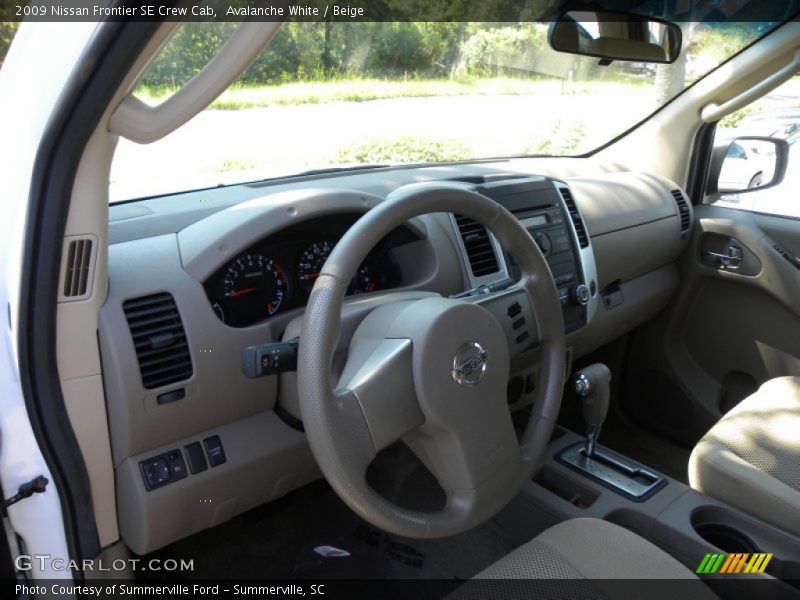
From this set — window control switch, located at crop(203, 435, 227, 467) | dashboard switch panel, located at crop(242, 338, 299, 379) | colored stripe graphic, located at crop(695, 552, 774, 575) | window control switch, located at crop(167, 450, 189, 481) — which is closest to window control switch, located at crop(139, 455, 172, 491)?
window control switch, located at crop(167, 450, 189, 481)

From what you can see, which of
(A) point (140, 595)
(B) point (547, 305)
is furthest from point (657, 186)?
(A) point (140, 595)

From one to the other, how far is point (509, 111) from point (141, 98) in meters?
2.68

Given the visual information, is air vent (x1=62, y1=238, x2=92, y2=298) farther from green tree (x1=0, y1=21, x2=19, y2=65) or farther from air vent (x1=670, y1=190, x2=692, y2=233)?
air vent (x1=670, y1=190, x2=692, y2=233)

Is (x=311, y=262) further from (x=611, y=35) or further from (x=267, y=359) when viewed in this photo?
(x=611, y=35)

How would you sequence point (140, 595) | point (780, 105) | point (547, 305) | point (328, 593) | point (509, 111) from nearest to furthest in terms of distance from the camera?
point (547, 305)
point (140, 595)
point (328, 593)
point (780, 105)
point (509, 111)

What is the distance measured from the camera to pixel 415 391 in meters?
1.42

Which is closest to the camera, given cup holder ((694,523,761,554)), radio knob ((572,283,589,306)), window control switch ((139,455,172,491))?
window control switch ((139,455,172,491))

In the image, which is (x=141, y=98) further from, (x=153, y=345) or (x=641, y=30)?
(x=641, y=30)

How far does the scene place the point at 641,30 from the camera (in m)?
2.71

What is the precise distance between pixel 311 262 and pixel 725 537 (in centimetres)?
142

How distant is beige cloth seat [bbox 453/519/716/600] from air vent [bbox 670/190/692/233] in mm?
2029

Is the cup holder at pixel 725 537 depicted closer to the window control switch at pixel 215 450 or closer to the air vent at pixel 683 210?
the window control switch at pixel 215 450

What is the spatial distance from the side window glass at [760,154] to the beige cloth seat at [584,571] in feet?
6.98

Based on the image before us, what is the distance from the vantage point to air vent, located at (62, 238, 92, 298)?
4.48ft
